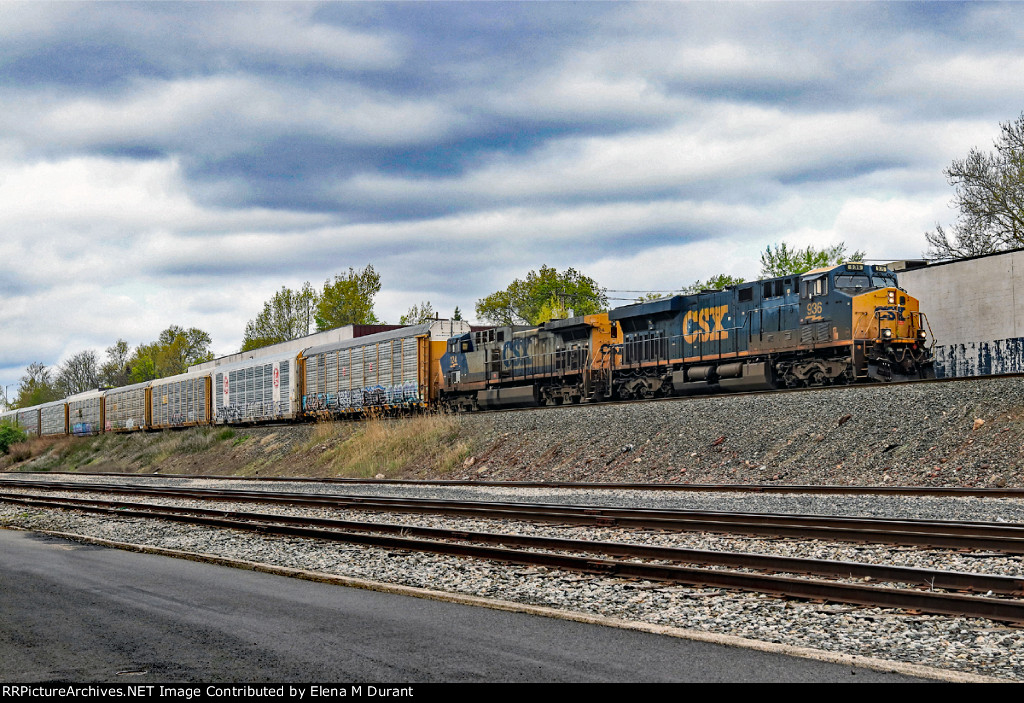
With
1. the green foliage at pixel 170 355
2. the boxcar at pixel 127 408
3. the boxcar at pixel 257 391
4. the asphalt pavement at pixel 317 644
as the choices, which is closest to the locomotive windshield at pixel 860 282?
the asphalt pavement at pixel 317 644

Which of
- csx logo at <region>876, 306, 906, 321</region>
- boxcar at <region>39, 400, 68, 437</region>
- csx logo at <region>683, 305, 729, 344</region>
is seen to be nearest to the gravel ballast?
csx logo at <region>876, 306, 906, 321</region>

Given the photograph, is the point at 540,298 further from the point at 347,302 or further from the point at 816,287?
the point at 816,287

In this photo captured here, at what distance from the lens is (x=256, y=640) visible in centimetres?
614

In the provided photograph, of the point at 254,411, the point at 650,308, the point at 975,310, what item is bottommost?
the point at 254,411

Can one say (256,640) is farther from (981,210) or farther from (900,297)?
(981,210)

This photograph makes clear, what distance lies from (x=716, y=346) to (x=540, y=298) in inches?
2336

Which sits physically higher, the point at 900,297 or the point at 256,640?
the point at 900,297

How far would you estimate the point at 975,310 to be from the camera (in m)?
27.9

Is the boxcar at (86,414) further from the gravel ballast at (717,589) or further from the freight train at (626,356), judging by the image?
the gravel ballast at (717,589)

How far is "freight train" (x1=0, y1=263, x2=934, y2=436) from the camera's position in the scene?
876 inches

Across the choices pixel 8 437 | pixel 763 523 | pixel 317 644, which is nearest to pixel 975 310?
pixel 763 523

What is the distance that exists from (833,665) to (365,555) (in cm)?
636

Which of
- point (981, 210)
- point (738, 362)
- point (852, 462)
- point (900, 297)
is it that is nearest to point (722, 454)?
point (852, 462)

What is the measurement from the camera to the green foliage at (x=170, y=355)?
11169cm
